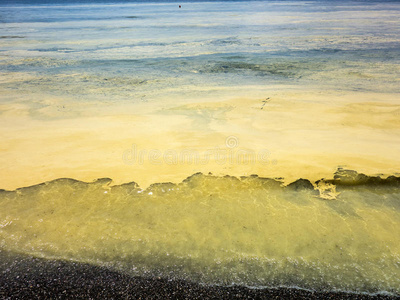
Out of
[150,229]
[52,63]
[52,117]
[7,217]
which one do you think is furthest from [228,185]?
[52,63]

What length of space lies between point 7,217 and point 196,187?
2.66m

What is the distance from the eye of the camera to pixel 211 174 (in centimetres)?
483

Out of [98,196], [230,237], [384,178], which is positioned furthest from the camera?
[384,178]

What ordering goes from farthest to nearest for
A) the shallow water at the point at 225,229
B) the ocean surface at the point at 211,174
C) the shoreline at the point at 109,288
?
1. the ocean surface at the point at 211,174
2. the shallow water at the point at 225,229
3. the shoreline at the point at 109,288

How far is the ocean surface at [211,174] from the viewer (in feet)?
11.0

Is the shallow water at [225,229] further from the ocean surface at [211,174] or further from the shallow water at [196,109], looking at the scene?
the shallow water at [196,109]

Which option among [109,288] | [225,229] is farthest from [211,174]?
[109,288]

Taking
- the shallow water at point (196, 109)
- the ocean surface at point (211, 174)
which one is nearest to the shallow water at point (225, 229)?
the ocean surface at point (211, 174)

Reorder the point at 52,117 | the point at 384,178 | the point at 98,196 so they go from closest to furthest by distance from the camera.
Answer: the point at 98,196 < the point at 384,178 < the point at 52,117

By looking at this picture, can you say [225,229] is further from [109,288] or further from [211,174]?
[109,288]

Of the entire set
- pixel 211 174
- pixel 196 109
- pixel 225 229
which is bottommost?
pixel 225 229

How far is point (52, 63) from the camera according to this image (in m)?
12.3

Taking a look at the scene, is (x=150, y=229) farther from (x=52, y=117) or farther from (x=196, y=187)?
(x=52, y=117)

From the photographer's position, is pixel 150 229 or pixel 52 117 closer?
pixel 150 229
